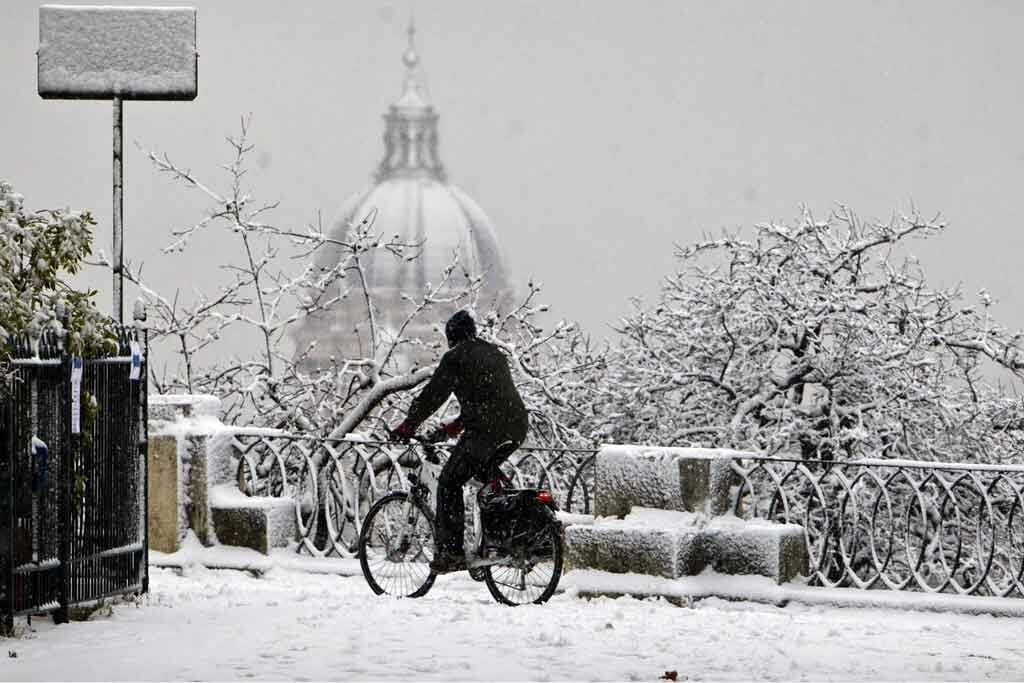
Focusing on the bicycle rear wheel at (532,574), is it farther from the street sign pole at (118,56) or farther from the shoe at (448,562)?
the street sign pole at (118,56)

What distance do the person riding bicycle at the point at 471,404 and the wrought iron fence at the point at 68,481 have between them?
1.65 meters

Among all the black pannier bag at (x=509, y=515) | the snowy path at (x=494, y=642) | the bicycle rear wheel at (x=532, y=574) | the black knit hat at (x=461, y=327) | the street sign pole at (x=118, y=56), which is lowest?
the snowy path at (x=494, y=642)

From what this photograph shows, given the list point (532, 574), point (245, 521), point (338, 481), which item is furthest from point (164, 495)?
Result: point (532, 574)

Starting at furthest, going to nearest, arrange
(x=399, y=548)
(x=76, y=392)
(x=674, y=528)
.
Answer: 1. (x=674, y=528)
2. (x=399, y=548)
3. (x=76, y=392)

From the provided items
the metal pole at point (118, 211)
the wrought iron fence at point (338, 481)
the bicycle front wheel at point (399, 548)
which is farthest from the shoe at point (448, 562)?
the metal pole at point (118, 211)

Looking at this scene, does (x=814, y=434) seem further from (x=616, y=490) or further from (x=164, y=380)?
(x=616, y=490)

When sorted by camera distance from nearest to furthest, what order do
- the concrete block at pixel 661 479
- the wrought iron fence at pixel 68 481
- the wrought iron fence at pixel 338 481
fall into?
1. the wrought iron fence at pixel 68 481
2. the concrete block at pixel 661 479
3. the wrought iron fence at pixel 338 481

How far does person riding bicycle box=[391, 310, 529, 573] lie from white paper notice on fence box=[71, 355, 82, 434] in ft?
6.72

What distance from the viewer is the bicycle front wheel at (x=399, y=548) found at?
11469 millimetres

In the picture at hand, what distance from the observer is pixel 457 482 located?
10992mm

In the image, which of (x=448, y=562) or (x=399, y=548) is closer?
(x=448, y=562)

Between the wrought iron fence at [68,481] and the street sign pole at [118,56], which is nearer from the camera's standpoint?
the wrought iron fence at [68,481]

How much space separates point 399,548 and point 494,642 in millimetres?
2507

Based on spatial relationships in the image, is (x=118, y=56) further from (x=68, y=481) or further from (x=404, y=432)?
(x=68, y=481)
